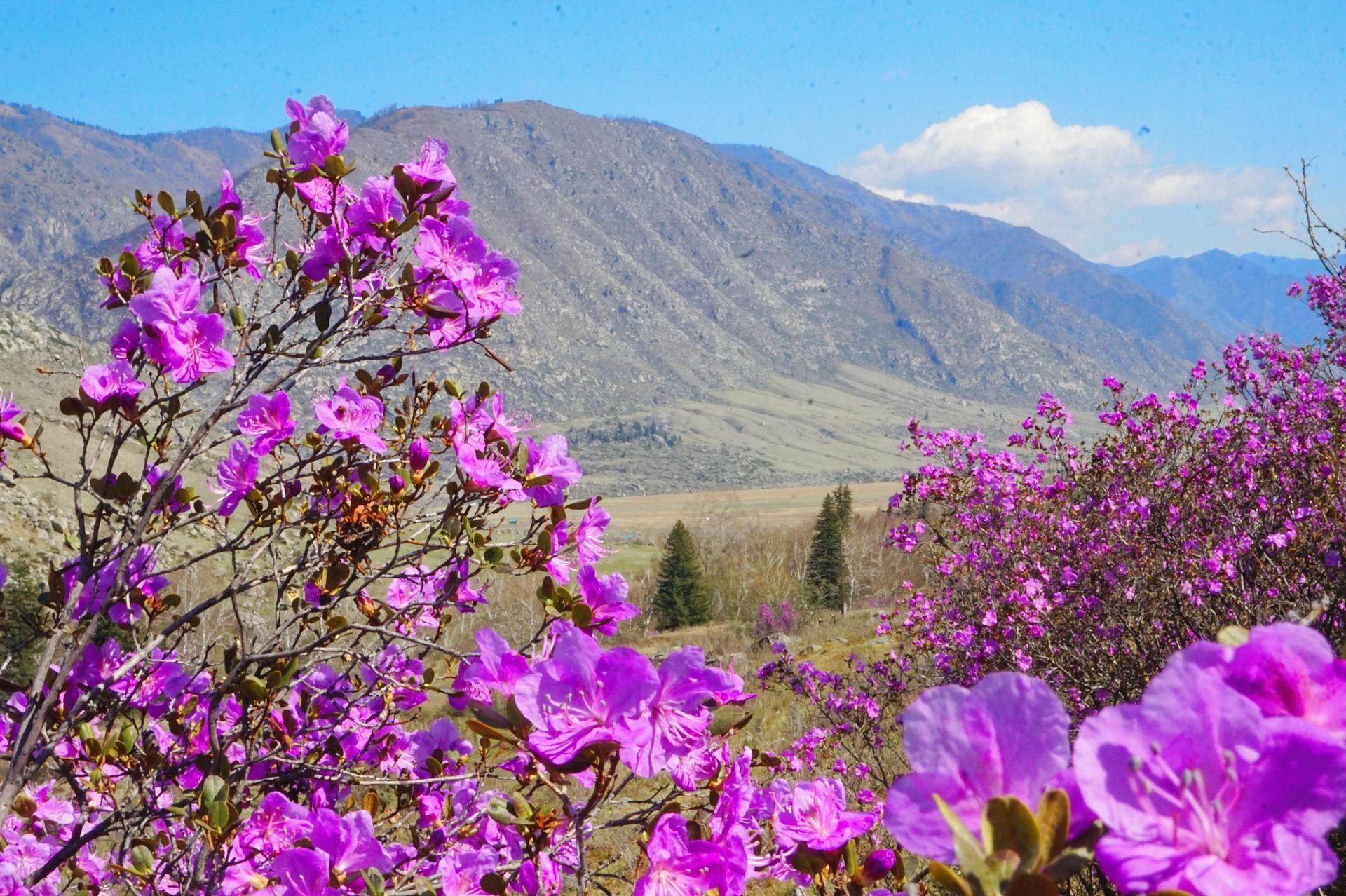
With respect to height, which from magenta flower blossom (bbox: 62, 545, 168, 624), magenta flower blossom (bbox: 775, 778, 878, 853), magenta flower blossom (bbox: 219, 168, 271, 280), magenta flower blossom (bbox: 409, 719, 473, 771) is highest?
magenta flower blossom (bbox: 219, 168, 271, 280)

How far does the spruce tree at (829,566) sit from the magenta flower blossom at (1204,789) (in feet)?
116

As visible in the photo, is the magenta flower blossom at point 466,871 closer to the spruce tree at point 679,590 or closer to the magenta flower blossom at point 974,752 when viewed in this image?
→ the magenta flower blossom at point 974,752

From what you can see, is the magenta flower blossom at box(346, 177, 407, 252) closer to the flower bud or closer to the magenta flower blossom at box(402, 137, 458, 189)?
the magenta flower blossom at box(402, 137, 458, 189)

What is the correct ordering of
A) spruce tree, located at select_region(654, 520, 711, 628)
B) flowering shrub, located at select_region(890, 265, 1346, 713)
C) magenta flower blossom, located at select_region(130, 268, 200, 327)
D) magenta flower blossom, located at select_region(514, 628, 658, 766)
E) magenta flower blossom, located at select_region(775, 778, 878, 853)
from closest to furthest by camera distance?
magenta flower blossom, located at select_region(514, 628, 658, 766), magenta flower blossom, located at select_region(775, 778, 878, 853), magenta flower blossom, located at select_region(130, 268, 200, 327), flowering shrub, located at select_region(890, 265, 1346, 713), spruce tree, located at select_region(654, 520, 711, 628)

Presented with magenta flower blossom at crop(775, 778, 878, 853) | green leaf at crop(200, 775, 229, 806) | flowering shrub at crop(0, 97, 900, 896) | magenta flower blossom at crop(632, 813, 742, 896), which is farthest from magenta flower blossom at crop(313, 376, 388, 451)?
magenta flower blossom at crop(775, 778, 878, 853)

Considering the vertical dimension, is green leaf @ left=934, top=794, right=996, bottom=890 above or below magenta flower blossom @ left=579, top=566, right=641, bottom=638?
above

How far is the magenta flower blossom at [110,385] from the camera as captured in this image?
6.55 feet

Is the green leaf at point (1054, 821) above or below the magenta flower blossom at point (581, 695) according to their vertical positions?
above

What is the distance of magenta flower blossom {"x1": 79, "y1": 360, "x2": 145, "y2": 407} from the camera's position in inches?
78.6

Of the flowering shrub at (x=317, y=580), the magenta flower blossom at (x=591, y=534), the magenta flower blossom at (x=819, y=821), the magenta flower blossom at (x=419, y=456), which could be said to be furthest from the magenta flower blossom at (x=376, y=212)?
the magenta flower blossom at (x=819, y=821)

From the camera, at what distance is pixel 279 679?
2.12m

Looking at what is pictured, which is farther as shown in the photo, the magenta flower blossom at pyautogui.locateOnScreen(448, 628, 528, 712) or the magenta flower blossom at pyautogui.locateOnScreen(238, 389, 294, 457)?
the magenta flower blossom at pyautogui.locateOnScreen(238, 389, 294, 457)

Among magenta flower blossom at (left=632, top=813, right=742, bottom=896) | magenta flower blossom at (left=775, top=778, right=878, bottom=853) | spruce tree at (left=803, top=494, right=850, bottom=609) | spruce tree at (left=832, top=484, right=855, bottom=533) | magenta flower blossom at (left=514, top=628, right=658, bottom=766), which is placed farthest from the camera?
spruce tree at (left=832, top=484, right=855, bottom=533)

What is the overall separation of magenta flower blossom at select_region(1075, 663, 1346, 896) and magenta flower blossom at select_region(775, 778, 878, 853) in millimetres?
1085
